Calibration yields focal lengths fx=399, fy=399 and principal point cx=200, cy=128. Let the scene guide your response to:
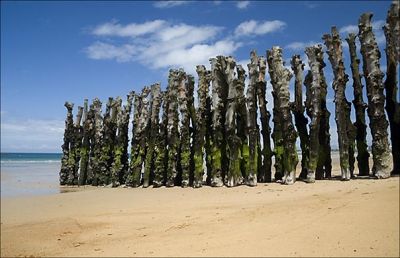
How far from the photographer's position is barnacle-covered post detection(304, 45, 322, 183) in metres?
11.4

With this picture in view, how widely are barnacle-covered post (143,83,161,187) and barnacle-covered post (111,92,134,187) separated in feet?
6.57

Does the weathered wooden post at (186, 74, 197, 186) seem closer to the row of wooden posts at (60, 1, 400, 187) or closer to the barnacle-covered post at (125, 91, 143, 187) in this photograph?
the row of wooden posts at (60, 1, 400, 187)

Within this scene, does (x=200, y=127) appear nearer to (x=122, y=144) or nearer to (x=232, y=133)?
(x=232, y=133)

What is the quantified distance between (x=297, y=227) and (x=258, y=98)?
22.5ft

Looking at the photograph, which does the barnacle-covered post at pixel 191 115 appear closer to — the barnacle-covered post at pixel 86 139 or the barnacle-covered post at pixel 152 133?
the barnacle-covered post at pixel 152 133

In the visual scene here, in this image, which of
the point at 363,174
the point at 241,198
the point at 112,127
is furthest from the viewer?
the point at 112,127

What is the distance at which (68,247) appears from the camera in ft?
21.5

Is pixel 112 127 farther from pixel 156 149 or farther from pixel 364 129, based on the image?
pixel 364 129

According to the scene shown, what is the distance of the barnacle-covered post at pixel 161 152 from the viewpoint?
13750mm

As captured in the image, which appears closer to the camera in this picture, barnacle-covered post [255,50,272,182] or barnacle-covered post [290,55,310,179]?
barnacle-covered post [290,55,310,179]

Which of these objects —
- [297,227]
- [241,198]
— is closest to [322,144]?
[241,198]

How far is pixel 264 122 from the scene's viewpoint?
12.6 metres

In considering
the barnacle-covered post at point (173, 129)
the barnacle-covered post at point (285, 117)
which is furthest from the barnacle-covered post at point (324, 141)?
the barnacle-covered post at point (173, 129)

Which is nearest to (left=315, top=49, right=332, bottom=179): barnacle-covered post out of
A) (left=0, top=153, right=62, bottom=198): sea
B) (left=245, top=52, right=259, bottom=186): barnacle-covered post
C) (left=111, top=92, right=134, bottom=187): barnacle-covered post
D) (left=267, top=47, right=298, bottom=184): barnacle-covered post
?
(left=267, top=47, right=298, bottom=184): barnacle-covered post
